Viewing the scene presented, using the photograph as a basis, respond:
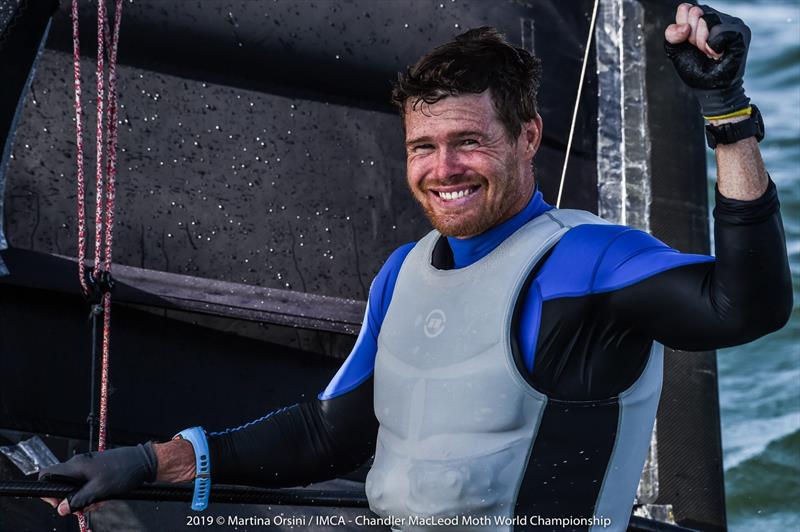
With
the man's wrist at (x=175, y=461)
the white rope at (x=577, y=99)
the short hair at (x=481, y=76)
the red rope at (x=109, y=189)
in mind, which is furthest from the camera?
the white rope at (x=577, y=99)

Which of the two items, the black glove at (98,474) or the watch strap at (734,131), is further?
the black glove at (98,474)

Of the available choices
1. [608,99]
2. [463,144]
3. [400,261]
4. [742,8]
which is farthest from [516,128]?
[742,8]

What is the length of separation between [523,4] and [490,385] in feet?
5.69

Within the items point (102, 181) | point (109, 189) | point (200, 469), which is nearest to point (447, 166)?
point (200, 469)

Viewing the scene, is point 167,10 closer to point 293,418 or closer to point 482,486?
point 293,418

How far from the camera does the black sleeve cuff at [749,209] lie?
188 centimetres

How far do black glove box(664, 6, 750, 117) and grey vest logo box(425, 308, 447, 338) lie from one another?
0.61 m

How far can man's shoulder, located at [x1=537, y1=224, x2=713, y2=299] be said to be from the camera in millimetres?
2031

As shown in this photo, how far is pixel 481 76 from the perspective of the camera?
2.25 meters

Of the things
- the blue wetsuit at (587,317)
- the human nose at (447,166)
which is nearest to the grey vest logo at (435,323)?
the blue wetsuit at (587,317)

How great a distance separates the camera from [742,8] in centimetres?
1252

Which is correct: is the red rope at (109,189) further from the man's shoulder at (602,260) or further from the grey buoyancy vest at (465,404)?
the man's shoulder at (602,260)

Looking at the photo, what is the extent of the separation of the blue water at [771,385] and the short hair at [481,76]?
12.5 feet

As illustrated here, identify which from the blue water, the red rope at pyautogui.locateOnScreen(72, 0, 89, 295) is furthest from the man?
the blue water
